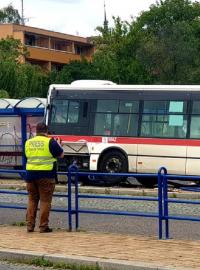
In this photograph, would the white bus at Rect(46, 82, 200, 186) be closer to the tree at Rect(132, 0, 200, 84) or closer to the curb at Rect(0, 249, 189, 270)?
the curb at Rect(0, 249, 189, 270)

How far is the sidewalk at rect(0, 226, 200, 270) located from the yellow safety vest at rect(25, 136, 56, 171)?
1108mm

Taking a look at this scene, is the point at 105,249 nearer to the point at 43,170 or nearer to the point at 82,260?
the point at 82,260

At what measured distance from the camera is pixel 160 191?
10.4 m

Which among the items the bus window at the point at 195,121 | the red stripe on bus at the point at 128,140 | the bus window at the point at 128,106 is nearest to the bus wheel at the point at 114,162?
the red stripe on bus at the point at 128,140

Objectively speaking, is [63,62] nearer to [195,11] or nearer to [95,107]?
[195,11]

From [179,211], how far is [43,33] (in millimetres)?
77887

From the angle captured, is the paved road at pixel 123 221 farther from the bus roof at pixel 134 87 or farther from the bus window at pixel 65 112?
the bus window at pixel 65 112

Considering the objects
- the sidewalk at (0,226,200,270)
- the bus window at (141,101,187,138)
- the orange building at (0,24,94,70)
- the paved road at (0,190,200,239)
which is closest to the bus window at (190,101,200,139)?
the bus window at (141,101,187,138)

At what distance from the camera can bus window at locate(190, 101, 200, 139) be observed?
20391 millimetres

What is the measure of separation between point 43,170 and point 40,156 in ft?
0.78

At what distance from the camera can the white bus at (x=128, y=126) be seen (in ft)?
67.2

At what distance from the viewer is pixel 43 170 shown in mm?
11008

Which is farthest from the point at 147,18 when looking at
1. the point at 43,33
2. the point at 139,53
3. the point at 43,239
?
the point at 43,239

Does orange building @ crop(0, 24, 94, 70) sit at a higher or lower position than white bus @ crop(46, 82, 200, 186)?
higher
